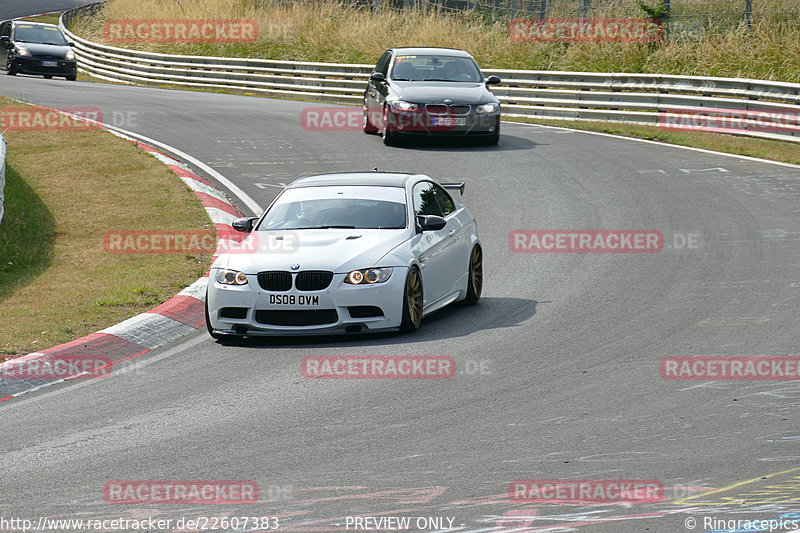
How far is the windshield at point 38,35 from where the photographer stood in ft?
121

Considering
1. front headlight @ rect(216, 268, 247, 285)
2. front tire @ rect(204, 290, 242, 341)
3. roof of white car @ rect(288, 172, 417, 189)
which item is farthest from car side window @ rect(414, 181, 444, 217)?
front tire @ rect(204, 290, 242, 341)

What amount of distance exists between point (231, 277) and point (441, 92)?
1239cm

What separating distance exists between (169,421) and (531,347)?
11.0 feet

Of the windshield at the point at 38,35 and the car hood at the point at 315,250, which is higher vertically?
the car hood at the point at 315,250

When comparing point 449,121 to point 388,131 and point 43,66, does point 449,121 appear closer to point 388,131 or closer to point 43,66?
point 388,131

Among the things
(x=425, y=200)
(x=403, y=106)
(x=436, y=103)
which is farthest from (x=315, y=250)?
(x=403, y=106)

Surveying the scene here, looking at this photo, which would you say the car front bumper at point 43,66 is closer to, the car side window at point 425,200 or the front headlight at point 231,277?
the car side window at point 425,200

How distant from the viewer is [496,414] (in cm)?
776

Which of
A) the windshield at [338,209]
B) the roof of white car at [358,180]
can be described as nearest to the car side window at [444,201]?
the roof of white car at [358,180]

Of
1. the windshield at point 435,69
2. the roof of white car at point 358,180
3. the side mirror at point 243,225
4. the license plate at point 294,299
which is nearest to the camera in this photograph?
the license plate at point 294,299

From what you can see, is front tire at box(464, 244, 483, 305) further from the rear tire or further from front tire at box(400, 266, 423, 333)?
the rear tire

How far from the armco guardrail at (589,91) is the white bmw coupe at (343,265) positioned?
43.3 ft

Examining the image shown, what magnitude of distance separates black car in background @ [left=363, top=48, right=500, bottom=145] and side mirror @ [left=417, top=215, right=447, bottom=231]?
430 inches

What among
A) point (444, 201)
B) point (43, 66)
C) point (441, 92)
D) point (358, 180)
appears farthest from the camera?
point (43, 66)
